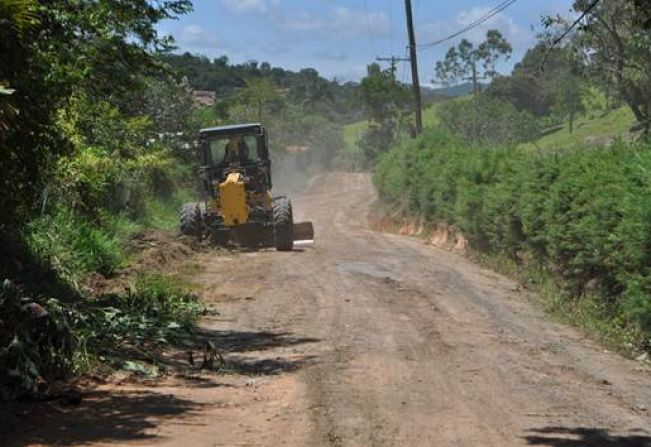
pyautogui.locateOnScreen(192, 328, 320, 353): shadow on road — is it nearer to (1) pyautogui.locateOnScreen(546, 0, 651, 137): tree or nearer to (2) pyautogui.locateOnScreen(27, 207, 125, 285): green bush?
(2) pyautogui.locateOnScreen(27, 207, 125, 285): green bush

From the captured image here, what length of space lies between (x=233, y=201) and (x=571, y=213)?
34.4ft

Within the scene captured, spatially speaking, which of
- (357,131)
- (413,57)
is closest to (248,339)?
(413,57)

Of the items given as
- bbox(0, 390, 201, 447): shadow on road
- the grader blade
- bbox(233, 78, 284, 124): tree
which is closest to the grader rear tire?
the grader blade

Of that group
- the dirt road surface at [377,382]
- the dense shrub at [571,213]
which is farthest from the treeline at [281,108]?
the dirt road surface at [377,382]

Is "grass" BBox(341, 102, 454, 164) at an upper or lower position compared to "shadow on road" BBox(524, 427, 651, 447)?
upper

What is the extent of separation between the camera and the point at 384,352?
11.1 m

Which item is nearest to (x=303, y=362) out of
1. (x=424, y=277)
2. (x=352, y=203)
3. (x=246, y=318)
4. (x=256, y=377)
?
(x=256, y=377)

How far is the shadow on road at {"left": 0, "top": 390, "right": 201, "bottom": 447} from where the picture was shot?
712cm

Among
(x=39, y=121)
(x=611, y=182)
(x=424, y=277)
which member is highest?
(x=39, y=121)

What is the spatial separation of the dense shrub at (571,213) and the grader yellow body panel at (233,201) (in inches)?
236

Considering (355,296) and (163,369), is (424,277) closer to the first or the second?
(355,296)

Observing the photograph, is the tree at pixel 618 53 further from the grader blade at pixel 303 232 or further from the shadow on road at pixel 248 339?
the shadow on road at pixel 248 339

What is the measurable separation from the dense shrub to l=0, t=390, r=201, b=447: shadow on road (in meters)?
6.28

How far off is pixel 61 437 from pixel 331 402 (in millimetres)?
2509
